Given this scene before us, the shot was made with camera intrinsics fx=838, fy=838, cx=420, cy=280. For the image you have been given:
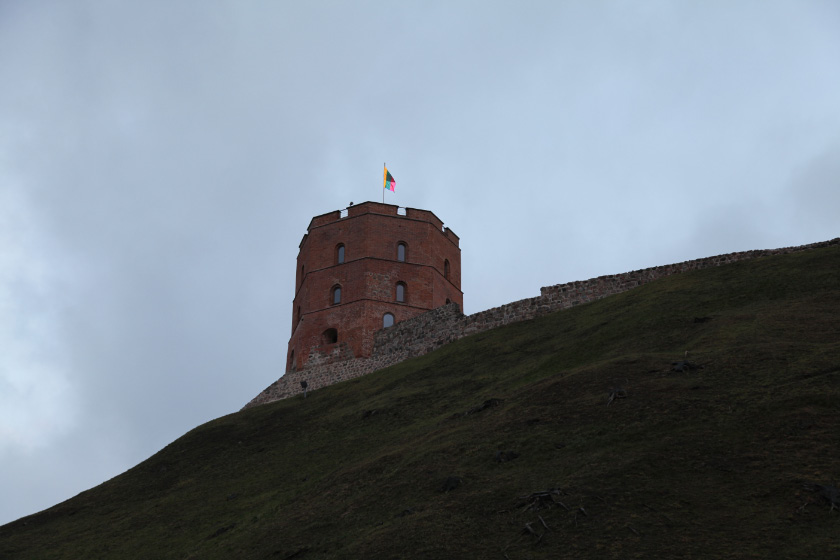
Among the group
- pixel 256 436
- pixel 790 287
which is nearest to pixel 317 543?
pixel 256 436

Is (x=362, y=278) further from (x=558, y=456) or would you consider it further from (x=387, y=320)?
(x=558, y=456)

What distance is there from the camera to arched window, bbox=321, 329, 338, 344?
4953 centimetres

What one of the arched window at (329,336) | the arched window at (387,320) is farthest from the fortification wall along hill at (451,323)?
the arched window at (387,320)

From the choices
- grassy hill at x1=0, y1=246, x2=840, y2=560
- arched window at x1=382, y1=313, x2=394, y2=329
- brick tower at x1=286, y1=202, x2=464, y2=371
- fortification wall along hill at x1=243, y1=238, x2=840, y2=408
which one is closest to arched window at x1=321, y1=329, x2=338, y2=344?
brick tower at x1=286, y1=202, x2=464, y2=371

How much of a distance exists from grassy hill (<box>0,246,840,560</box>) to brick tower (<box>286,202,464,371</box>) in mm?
11790

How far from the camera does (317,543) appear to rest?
62.5 feet

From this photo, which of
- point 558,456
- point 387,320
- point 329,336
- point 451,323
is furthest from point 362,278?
point 558,456

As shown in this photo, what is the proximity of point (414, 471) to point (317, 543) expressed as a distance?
340 centimetres

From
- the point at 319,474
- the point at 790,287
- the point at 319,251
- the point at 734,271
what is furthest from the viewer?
the point at 319,251

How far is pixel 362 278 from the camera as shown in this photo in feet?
163

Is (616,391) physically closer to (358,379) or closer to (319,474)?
(319,474)

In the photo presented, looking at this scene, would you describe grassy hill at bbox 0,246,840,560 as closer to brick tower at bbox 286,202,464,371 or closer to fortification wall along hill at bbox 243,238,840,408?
fortification wall along hill at bbox 243,238,840,408

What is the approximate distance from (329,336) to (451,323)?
32.1 ft

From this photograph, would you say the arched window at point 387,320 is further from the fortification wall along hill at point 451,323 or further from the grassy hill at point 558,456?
the grassy hill at point 558,456
